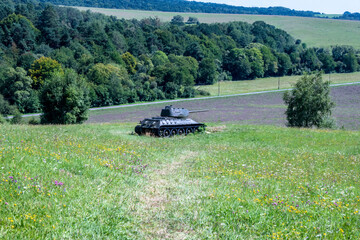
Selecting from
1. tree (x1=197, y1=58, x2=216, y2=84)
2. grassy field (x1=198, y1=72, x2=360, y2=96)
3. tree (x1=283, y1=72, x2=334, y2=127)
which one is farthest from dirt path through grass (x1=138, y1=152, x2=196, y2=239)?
tree (x1=197, y1=58, x2=216, y2=84)

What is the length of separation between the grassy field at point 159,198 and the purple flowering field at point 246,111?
43977 millimetres

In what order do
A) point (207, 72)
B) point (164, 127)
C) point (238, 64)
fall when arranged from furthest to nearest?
point (238, 64) → point (207, 72) → point (164, 127)

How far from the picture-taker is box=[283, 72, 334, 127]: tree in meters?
47.8

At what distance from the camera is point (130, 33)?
459ft

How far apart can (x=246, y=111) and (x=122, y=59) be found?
54863 mm

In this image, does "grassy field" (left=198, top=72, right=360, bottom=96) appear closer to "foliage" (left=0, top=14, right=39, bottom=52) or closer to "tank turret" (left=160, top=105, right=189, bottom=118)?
"foliage" (left=0, top=14, right=39, bottom=52)

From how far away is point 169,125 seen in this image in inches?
1299

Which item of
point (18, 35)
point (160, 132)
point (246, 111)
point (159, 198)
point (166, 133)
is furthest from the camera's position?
point (18, 35)

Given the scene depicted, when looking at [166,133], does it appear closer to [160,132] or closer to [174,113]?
[160,132]

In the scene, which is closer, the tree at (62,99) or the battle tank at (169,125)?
the battle tank at (169,125)

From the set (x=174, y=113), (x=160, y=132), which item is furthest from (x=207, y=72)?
(x=160, y=132)

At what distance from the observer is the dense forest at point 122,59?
272 ft

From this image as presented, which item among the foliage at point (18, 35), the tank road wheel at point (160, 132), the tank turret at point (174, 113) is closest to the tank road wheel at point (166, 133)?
the tank road wheel at point (160, 132)

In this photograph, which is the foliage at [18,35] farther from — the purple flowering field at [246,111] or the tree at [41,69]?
the purple flowering field at [246,111]
